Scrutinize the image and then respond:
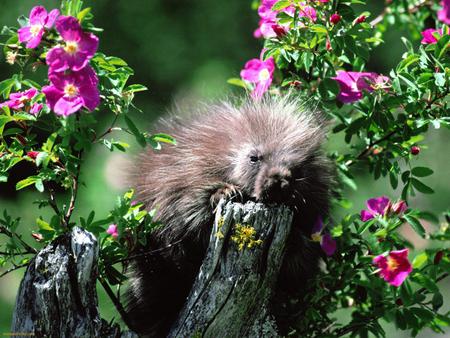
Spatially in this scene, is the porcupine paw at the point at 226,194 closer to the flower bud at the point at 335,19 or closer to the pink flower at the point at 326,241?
the pink flower at the point at 326,241

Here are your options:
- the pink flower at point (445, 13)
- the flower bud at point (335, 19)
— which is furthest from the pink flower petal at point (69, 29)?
the pink flower at point (445, 13)

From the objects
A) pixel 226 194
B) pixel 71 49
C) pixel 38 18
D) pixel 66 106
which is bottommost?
pixel 226 194

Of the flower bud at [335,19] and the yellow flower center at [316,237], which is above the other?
the flower bud at [335,19]

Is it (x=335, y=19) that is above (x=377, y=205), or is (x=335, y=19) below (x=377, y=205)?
above

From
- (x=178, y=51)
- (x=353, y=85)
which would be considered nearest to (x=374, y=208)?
(x=353, y=85)

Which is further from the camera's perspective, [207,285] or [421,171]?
[421,171]

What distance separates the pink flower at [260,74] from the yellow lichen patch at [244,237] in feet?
2.25

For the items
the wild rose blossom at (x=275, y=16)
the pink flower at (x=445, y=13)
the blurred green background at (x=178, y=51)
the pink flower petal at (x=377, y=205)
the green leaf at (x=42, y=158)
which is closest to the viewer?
the green leaf at (x=42, y=158)

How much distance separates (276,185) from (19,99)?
0.82m

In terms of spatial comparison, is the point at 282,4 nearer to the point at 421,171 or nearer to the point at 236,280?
the point at 421,171

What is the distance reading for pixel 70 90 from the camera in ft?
5.96

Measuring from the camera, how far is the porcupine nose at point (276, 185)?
7.69 ft

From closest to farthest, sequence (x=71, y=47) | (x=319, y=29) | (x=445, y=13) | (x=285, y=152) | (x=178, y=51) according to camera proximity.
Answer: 1. (x=71, y=47)
2. (x=319, y=29)
3. (x=285, y=152)
4. (x=445, y=13)
5. (x=178, y=51)

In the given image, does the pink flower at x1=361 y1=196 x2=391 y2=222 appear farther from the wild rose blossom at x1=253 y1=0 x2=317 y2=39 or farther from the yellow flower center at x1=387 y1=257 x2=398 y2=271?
the wild rose blossom at x1=253 y1=0 x2=317 y2=39
